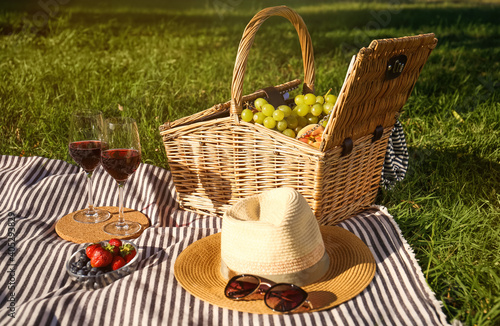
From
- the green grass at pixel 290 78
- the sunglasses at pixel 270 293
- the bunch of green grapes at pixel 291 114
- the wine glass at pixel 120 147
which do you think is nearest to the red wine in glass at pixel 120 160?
the wine glass at pixel 120 147

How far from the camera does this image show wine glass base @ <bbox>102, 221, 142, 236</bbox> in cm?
227

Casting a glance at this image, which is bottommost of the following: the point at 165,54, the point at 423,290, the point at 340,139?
the point at 165,54

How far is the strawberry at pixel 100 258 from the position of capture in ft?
6.03

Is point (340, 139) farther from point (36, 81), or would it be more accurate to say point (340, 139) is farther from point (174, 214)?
point (36, 81)

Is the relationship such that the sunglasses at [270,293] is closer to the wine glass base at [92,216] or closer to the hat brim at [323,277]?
the hat brim at [323,277]

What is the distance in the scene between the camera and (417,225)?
241 cm

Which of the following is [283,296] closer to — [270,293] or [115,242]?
[270,293]

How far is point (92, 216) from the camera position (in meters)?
2.43

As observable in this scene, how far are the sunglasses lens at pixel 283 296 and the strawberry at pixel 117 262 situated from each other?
64 centimetres

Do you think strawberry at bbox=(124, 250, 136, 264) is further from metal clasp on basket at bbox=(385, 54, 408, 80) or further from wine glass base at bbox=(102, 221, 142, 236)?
metal clasp on basket at bbox=(385, 54, 408, 80)

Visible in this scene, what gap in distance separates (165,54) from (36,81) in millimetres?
1738

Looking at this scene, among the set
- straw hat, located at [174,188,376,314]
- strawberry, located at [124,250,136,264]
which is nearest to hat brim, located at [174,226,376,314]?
straw hat, located at [174,188,376,314]

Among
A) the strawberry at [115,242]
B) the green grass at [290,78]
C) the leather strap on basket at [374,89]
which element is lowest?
the green grass at [290,78]

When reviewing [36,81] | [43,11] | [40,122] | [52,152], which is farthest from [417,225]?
[43,11]
